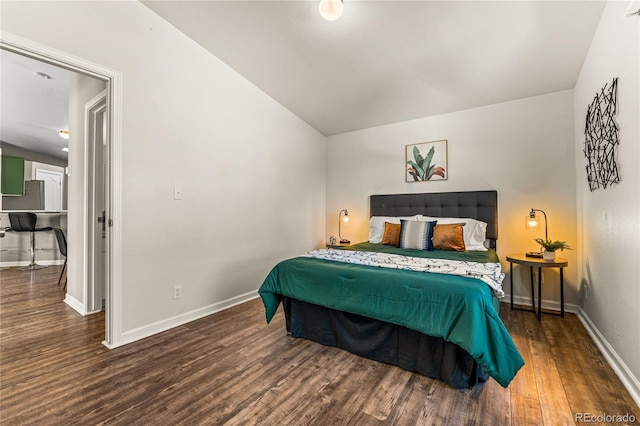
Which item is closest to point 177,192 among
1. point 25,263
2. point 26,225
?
point 26,225

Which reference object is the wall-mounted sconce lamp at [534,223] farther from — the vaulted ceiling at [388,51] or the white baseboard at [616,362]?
the vaulted ceiling at [388,51]

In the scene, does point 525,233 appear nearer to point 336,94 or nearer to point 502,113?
point 502,113

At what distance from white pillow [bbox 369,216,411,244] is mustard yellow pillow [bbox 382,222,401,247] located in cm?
18

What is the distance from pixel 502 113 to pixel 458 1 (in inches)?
72.7

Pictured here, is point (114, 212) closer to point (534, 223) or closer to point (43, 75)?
point (43, 75)

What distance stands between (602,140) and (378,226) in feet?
7.69

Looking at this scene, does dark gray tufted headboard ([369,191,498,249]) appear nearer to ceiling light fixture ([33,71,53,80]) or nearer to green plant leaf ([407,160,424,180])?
green plant leaf ([407,160,424,180])

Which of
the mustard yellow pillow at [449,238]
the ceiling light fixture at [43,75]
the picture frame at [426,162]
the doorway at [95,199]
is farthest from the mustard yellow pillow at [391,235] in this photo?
the ceiling light fixture at [43,75]

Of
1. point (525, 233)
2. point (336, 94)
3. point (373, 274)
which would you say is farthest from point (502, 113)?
point (373, 274)

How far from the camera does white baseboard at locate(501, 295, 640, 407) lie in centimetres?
157

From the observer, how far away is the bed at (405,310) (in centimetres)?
150

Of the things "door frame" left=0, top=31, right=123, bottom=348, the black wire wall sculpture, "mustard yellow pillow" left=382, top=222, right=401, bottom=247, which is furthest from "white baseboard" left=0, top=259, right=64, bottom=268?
the black wire wall sculpture

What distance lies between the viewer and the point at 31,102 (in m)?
4.03

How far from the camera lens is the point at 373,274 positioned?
1.93 metres
